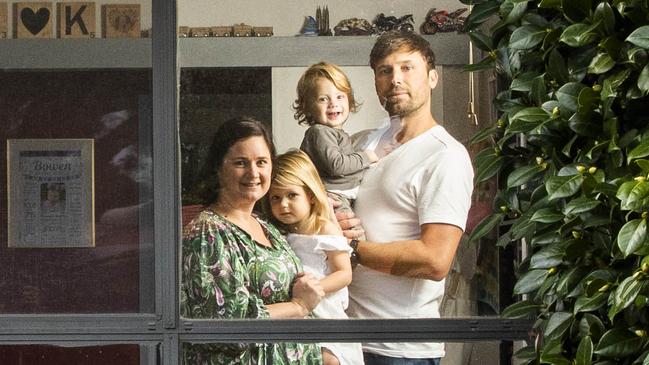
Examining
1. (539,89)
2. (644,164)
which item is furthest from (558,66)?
(644,164)

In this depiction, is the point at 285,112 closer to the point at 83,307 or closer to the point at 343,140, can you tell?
the point at 343,140

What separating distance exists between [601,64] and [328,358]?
1356 millimetres

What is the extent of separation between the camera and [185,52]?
3.62m

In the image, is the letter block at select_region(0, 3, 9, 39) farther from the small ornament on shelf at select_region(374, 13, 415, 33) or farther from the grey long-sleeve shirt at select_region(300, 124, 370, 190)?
the small ornament on shelf at select_region(374, 13, 415, 33)

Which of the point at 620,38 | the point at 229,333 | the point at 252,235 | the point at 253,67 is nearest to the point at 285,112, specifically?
the point at 253,67

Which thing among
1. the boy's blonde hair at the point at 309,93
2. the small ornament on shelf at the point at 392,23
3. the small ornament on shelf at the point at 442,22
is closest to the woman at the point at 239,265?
the boy's blonde hair at the point at 309,93

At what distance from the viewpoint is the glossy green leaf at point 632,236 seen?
2664 millimetres

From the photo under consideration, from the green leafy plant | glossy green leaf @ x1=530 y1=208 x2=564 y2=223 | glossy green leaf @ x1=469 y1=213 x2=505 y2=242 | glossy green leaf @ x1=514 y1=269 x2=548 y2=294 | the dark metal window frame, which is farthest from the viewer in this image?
the dark metal window frame

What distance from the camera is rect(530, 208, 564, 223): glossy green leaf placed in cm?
298

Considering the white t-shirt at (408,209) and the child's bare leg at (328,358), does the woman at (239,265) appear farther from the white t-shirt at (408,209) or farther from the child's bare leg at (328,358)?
the white t-shirt at (408,209)

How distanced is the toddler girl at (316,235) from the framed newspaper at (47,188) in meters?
0.59

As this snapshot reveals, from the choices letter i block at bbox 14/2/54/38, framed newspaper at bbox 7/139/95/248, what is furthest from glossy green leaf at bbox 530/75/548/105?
letter i block at bbox 14/2/54/38

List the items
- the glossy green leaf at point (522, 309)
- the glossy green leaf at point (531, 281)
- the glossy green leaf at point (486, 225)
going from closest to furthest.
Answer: the glossy green leaf at point (531, 281) → the glossy green leaf at point (522, 309) → the glossy green leaf at point (486, 225)

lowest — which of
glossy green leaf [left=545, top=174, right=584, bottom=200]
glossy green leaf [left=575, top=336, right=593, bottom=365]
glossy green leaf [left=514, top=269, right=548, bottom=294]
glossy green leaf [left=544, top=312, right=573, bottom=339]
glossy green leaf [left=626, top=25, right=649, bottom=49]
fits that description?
glossy green leaf [left=575, top=336, right=593, bottom=365]
